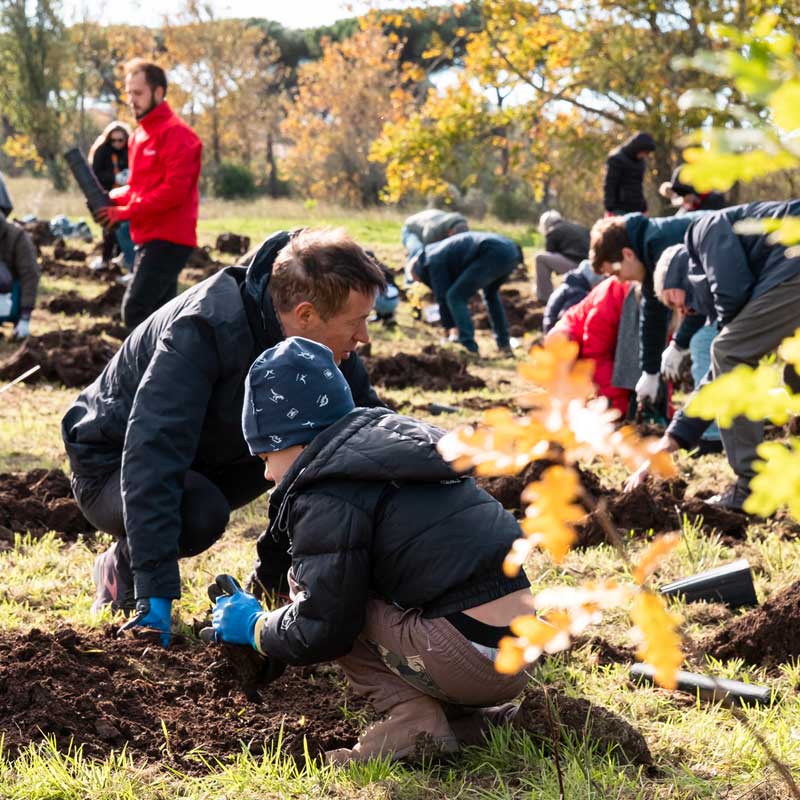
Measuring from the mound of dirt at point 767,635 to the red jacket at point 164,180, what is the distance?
16.2ft

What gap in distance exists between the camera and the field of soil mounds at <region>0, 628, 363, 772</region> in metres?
2.77

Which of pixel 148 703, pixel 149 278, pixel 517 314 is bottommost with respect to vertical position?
pixel 517 314

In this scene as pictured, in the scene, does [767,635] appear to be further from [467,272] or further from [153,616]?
[467,272]

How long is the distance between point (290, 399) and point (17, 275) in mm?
7641

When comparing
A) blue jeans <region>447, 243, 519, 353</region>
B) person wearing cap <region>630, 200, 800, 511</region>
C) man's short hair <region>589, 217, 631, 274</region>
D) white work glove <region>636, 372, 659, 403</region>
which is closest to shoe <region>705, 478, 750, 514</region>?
person wearing cap <region>630, 200, 800, 511</region>

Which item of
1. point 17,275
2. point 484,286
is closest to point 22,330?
point 17,275

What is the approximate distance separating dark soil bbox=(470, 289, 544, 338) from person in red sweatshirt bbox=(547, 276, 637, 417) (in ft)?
14.0

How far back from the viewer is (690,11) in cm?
1792

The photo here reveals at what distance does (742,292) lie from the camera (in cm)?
484

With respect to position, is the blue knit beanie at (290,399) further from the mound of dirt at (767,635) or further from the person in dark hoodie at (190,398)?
the mound of dirt at (767,635)

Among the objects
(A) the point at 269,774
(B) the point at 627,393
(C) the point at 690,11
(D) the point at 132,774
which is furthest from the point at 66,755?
(C) the point at 690,11

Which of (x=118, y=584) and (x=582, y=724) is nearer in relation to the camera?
(x=582, y=724)

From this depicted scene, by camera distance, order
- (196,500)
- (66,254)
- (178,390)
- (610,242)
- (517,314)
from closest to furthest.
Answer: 1. (178,390)
2. (196,500)
3. (610,242)
4. (517,314)
5. (66,254)

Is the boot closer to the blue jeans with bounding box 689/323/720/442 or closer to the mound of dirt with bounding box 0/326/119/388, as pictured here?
the blue jeans with bounding box 689/323/720/442
